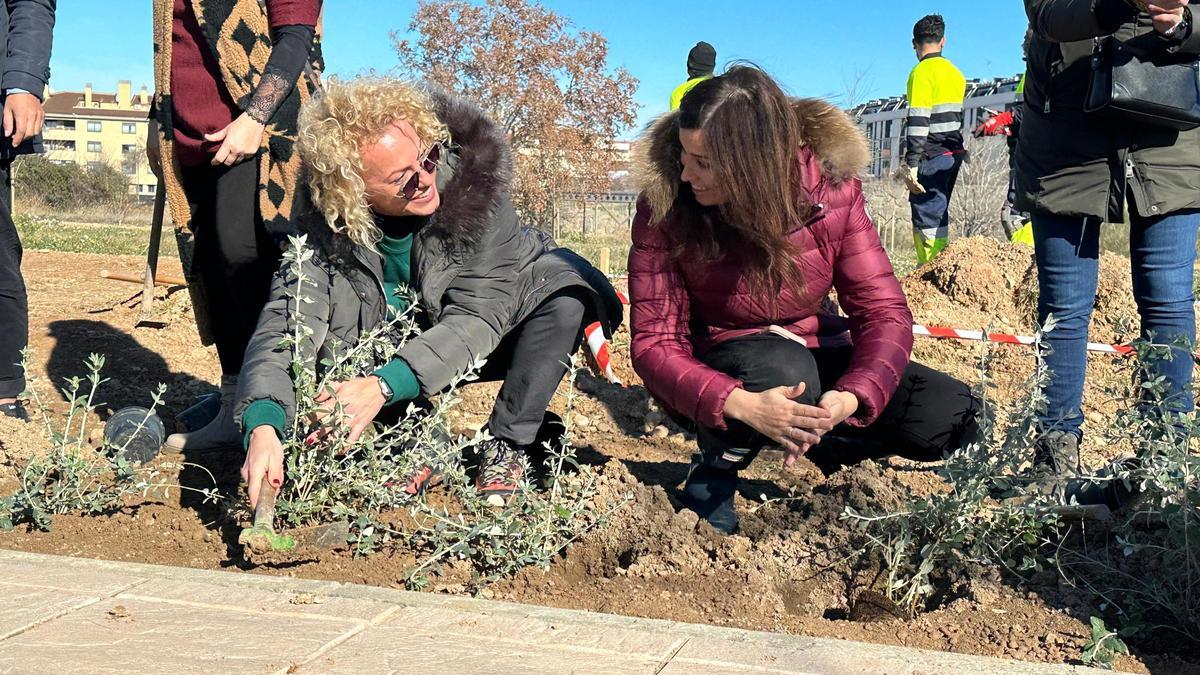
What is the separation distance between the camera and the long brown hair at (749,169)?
266 cm

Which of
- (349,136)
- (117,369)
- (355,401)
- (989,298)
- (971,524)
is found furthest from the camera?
(989,298)

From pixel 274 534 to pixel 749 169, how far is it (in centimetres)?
140

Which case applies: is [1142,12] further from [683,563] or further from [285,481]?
[285,481]

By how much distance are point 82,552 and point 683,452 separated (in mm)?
2164

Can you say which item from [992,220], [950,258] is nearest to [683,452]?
[950,258]

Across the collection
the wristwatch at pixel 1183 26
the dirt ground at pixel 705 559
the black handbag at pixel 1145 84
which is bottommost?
the dirt ground at pixel 705 559

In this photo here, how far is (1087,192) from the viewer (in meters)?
3.10

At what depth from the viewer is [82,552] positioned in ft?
8.82

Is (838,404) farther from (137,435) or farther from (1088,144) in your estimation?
(137,435)

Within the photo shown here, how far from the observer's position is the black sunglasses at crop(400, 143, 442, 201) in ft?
9.76

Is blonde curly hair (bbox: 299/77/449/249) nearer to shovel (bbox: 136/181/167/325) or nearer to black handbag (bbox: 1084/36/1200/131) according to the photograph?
shovel (bbox: 136/181/167/325)

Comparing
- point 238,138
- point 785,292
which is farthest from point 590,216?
point 785,292

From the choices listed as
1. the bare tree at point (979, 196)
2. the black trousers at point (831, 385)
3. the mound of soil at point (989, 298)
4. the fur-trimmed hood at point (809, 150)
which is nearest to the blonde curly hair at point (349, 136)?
the fur-trimmed hood at point (809, 150)

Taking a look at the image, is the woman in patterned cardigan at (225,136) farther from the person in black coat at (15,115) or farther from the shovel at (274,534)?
the shovel at (274,534)
